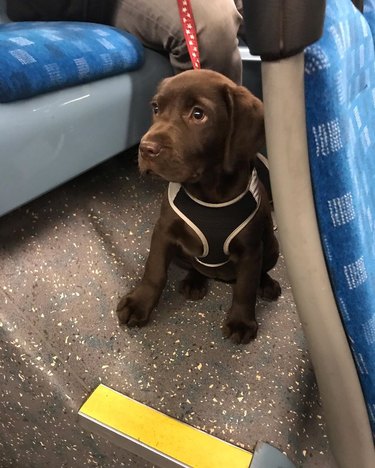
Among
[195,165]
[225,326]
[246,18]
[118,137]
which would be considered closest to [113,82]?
[118,137]

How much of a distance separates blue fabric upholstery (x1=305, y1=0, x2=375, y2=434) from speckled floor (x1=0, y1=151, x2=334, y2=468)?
9.6 inches

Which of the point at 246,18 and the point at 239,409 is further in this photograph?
the point at 239,409

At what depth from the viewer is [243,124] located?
2.83ft

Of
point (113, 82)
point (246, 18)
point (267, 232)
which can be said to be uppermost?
point (246, 18)

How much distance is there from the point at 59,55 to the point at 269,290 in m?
0.67

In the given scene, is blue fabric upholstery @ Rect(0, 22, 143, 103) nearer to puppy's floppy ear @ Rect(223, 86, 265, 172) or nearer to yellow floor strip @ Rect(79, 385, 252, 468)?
puppy's floppy ear @ Rect(223, 86, 265, 172)

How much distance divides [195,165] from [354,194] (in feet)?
1.26

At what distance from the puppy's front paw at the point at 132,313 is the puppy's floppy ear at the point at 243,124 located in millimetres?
356

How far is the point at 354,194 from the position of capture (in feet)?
1.77

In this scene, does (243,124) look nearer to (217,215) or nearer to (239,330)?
(217,215)

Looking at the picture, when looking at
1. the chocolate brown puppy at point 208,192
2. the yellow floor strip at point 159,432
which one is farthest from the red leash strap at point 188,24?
the yellow floor strip at point 159,432

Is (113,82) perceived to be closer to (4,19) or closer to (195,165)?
(195,165)

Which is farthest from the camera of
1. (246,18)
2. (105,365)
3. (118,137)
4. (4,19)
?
(4,19)

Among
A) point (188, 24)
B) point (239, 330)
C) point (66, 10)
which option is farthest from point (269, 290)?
point (66, 10)
